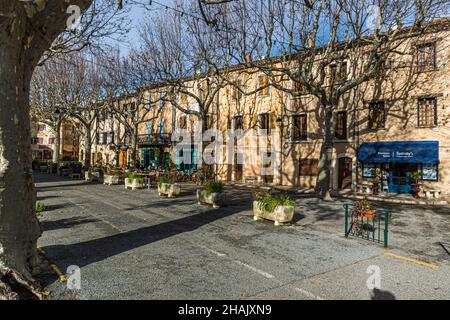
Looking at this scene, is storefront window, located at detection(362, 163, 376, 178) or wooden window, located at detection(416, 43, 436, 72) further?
storefront window, located at detection(362, 163, 376, 178)

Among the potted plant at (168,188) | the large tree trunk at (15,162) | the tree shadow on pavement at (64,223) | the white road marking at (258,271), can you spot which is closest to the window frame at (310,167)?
the potted plant at (168,188)

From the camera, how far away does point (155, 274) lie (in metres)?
5.24

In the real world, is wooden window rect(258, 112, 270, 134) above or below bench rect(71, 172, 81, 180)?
above

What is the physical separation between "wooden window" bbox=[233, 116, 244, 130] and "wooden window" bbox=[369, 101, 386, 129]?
1075 centimetres

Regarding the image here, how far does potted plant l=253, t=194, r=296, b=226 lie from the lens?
9359mm

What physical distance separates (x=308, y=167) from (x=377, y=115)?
604cm

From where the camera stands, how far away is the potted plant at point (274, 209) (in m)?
9.36

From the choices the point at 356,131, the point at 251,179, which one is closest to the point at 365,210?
the point at 356,131

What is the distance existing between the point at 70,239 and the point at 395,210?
13244 mm

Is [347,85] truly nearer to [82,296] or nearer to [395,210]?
[395,210]

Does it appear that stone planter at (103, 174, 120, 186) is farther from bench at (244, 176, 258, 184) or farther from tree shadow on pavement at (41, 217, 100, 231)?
tree shadow on pavement at (41, 217, 100, 231)

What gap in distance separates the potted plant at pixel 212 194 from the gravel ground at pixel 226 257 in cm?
133

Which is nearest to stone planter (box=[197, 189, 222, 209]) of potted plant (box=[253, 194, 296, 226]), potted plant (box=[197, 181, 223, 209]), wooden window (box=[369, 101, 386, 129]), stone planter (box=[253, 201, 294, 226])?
potted plant (box=[197, 181, 223, 209])

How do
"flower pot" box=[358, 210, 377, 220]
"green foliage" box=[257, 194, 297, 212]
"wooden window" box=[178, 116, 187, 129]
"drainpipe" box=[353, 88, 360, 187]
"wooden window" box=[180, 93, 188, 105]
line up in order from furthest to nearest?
"wooden window" box=[178, 116, 187, 129]
"wooden window" box=[180, 93, 188, 105]
"drainpipe" box=[353, 88, 360, 187]
"green foliage" box=[257, 194, 297, 212]
"flower pot" box=[358, 210, 377, 220]
